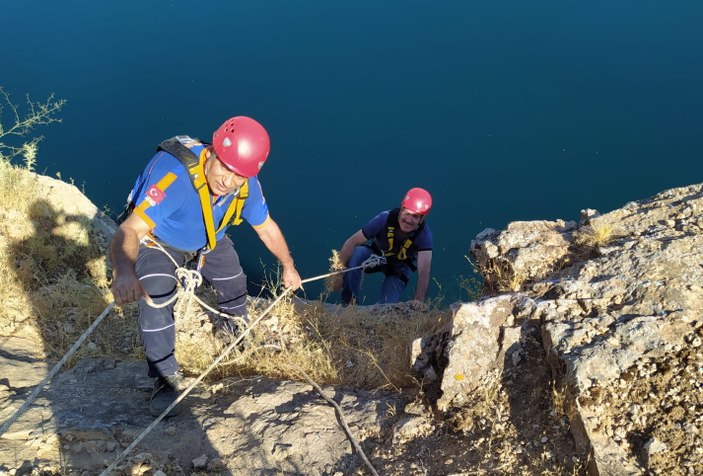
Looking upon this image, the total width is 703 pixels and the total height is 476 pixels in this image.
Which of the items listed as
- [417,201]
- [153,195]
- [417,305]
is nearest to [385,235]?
[417,201]

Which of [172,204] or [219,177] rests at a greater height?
[219,177]

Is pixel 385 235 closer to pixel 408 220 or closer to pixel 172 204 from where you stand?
pixel 408 220

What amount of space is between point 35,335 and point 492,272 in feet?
10.9

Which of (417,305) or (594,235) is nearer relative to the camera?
(594,235)

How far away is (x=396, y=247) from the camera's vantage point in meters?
6.09

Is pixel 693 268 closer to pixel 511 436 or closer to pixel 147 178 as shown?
pixel 511 436

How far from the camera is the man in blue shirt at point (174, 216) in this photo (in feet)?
10.5

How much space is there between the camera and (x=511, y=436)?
2756 millimetres

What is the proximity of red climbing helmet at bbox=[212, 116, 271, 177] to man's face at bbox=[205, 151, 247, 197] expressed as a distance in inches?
1.9

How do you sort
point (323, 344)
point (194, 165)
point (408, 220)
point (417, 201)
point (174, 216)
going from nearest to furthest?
1. point (194, 165)
2. point (174, 216)
3. point (323, 344)
4. point (417, 201)
5. point (408, 220)

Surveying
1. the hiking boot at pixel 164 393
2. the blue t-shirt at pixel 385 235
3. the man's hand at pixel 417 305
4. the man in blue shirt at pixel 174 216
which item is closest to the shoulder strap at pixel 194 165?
the man in blue shirt at pixel 174 216

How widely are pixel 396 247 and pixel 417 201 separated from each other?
0.66 meters

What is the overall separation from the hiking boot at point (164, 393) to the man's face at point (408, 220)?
109 inches

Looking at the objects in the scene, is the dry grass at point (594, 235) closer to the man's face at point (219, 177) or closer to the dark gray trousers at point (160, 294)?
the man's face at point (219, 177)
